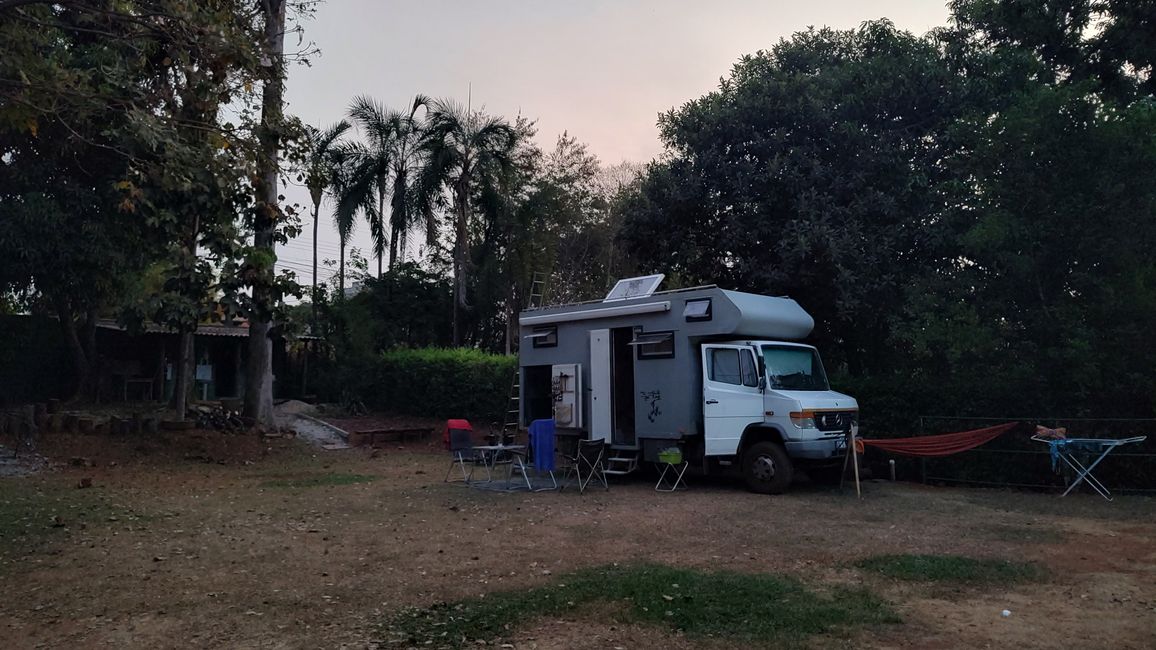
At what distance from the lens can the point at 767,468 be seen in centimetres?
1220

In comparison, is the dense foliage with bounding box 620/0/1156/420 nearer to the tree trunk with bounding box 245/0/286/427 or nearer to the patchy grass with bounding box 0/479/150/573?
the tree trunk with bounding box 245/0/286/427

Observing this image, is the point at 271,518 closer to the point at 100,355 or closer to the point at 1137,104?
the point at 1137,104

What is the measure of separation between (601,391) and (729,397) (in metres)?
2.31

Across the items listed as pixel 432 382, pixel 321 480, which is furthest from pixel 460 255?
pixel 321 480

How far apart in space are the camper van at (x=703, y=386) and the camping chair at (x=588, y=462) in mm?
371

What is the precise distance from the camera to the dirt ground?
17.8 feet

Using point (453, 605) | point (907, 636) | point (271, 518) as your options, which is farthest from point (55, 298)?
point (907, 636)

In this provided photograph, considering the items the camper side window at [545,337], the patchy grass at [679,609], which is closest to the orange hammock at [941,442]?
the camper side window at [545,337]

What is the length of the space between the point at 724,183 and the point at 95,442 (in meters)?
14.1

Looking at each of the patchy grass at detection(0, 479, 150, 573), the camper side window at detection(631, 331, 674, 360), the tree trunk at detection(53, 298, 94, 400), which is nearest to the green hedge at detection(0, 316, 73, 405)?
the tree trunk at detection(53, 298, 94, 400)

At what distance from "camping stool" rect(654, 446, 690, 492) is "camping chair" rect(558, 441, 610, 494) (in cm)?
92

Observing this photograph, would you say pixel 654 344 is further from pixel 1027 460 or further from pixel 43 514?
pixel 43 514

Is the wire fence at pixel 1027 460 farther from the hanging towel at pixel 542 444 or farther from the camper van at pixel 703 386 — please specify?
the hanging towel at pixel 542 444

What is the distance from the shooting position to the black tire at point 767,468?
1198 centimetres
